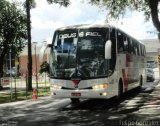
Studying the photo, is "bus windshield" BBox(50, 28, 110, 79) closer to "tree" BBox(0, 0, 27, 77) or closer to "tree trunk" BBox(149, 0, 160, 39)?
"tree trunk" BBox(149, 0, 160, 39)

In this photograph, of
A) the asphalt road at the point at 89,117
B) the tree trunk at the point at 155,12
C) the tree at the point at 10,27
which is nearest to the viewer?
the asphalt road at the point at 89,117

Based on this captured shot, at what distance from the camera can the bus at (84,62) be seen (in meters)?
18.6

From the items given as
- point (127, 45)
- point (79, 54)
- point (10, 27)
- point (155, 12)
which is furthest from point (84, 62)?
point (10, 27)

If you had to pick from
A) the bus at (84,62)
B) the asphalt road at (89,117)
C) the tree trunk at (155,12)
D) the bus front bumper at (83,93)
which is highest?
the tree trunk at (155,12)

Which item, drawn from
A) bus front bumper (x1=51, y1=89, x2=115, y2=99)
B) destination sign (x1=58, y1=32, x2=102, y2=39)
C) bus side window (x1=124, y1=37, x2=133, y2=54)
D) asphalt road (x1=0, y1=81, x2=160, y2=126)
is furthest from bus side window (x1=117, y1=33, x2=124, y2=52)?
bus front bumper (x1=51, y1=89, x2=115, y2=99)

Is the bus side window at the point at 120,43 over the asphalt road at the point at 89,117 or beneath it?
over

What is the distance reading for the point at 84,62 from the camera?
18797 mm

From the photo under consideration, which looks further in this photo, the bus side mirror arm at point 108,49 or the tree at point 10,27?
the tree at point 10,27

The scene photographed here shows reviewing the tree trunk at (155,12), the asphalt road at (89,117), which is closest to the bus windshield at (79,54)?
the asphalt road at (89,117)

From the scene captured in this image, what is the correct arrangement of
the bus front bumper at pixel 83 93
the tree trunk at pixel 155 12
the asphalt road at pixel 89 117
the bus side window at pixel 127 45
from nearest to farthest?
the asphalt road at pixel 89 117 < the bus front bumper at pixel 83 93 < the tree trunk at pixel 155 12 < the bus side window at pixel 127 45

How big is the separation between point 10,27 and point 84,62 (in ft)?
118

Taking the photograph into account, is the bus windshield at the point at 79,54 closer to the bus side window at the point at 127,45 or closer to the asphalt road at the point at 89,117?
the asphalt road at the point at 89,117

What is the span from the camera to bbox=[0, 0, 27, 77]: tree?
5297cm

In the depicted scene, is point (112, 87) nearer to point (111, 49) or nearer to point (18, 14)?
point (111, 49)
